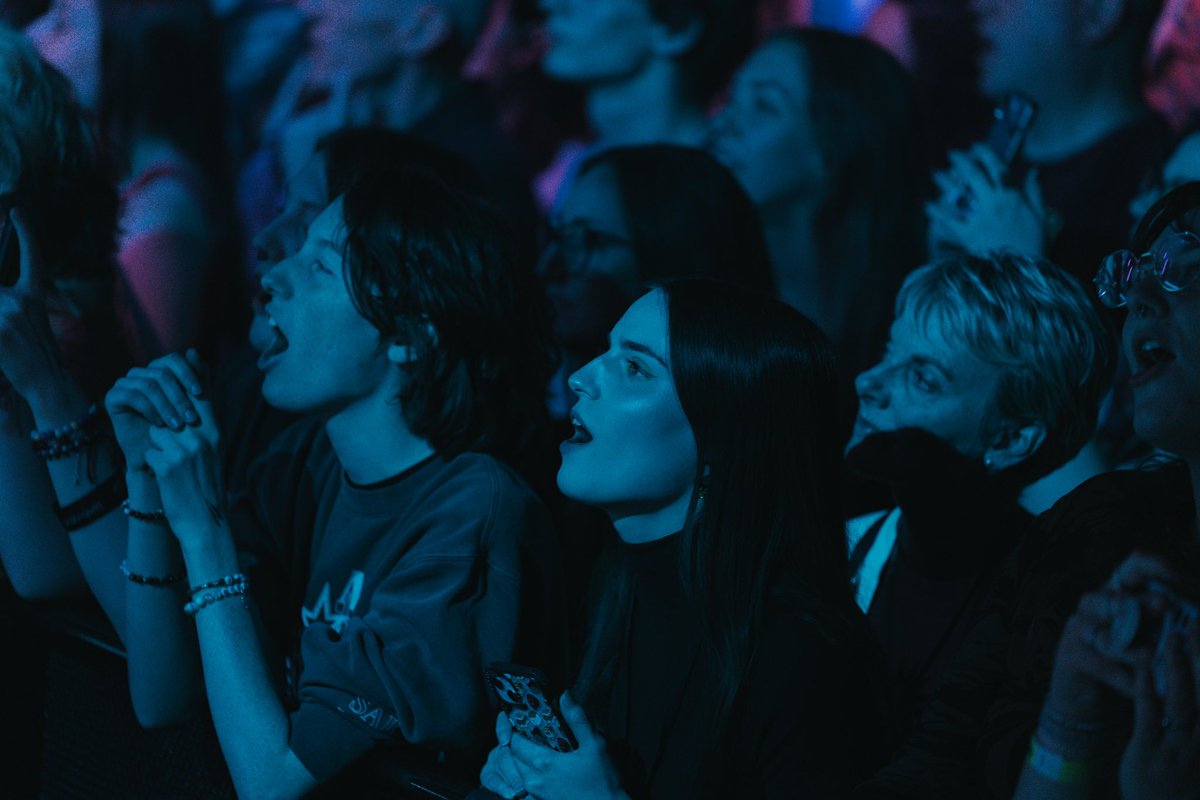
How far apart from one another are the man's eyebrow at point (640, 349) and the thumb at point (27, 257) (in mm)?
1119

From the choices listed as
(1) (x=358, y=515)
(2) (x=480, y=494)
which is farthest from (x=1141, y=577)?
(1) (x=358, y=515)

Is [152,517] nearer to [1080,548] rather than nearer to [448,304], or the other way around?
[448,304]

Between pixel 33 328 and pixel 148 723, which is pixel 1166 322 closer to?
pixel 148 723

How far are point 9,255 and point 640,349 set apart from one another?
123 cm

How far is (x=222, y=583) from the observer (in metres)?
1.93

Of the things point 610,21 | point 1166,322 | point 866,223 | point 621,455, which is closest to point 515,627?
point 621,455

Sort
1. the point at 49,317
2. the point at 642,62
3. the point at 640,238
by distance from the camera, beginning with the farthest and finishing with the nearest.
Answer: the point at 642,62
the point at 640,238
the point at 49,317

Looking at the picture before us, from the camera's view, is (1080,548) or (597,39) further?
(597,39)

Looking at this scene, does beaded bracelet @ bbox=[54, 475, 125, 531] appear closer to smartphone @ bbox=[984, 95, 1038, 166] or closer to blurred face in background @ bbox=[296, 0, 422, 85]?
smartphone @ bbox=[984, 95, 1038, 166]

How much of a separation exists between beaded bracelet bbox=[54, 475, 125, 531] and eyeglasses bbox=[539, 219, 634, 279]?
4.41 ft

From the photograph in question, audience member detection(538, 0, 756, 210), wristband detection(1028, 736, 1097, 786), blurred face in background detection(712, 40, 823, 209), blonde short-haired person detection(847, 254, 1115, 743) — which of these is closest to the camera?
wristband detection(1028, 736, 1097, 786)

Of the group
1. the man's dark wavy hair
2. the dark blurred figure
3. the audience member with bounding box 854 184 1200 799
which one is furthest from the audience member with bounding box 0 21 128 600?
the dark blurred figure

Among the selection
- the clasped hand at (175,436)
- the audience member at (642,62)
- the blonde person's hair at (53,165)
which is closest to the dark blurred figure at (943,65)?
the audience member at (642,62)

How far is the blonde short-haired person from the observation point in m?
2.18
